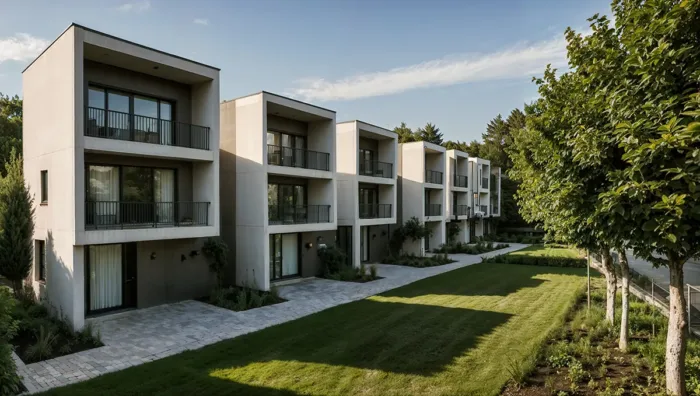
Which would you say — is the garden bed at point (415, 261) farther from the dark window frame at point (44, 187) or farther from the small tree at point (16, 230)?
the small tree at point (16, 230)

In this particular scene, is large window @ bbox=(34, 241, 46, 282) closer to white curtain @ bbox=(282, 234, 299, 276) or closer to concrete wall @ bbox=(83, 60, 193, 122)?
concrete wall @ bbox=(83, 60, 193, 122)

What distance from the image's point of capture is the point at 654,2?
4.91 m

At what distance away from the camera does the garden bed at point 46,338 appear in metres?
8.78

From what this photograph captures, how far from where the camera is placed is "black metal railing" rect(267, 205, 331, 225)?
17.0 m

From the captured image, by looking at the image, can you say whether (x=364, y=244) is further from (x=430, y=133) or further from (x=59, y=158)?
(x=430, y=133)

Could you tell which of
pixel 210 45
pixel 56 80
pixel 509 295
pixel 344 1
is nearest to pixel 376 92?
pixel 344 1

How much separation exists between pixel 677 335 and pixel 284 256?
572 inches

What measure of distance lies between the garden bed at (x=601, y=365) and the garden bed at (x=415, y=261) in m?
12.4

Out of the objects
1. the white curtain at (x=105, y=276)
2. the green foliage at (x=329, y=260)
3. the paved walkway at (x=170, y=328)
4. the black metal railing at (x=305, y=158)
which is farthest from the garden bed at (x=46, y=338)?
the green foliage at (x=329, y=260)

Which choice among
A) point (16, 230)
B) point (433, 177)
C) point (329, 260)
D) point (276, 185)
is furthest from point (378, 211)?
point (16, 230)

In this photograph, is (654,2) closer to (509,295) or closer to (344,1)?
(344,1)

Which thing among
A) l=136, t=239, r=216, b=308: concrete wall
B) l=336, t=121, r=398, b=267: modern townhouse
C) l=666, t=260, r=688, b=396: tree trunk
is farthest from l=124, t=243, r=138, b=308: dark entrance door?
l=666, t=260, r=688, b=396: tree trunk

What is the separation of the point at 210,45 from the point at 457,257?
67.1ft

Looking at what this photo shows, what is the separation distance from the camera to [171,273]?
1385 centimetres
